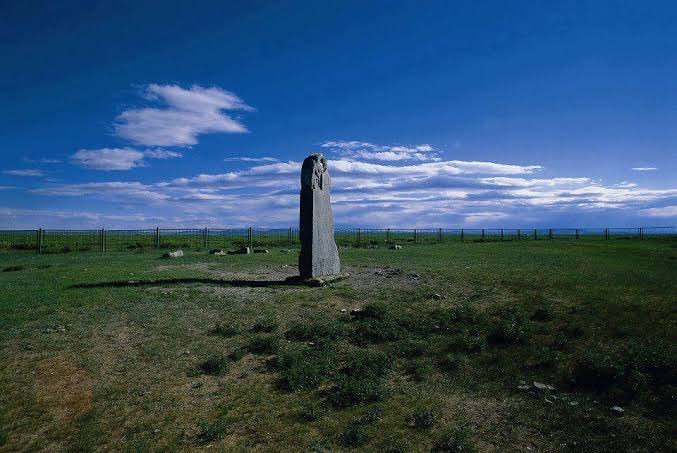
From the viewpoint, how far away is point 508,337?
898 cm

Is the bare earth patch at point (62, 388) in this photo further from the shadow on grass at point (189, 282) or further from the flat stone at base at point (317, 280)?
the flat stone at base at point (317, 280)

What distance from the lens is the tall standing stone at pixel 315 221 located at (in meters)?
16.1

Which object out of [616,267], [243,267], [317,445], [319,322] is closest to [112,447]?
[317,445]

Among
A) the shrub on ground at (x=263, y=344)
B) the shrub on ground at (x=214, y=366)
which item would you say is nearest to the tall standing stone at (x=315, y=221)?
the shrub on ground at (x=263, y=344)

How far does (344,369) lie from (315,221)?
8.74 meters

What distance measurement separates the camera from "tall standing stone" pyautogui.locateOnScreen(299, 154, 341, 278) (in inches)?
635

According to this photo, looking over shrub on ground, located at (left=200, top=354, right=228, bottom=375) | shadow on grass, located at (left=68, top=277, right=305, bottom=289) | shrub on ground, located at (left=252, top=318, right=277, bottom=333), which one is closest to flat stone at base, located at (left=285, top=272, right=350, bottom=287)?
shadow on grass, located at (left=68, top=277, right=305, bottom=289)

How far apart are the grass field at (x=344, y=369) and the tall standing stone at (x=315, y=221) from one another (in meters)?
2.70

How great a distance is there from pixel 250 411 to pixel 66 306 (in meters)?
8.09

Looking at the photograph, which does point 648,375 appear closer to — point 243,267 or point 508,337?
point 508,337

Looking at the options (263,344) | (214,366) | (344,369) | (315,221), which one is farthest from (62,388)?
(315,221)

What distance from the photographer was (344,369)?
799 centimetres

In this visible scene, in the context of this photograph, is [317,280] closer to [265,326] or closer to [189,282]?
[189,282]

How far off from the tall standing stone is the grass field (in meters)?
2.70
